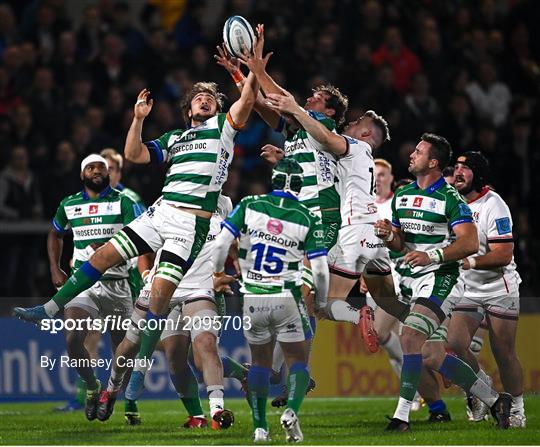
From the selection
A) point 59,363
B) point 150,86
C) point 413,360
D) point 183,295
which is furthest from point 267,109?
point 150,86

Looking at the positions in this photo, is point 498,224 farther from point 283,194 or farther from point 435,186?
point 283,194

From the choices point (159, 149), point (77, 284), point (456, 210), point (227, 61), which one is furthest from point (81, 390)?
point (456, 210)

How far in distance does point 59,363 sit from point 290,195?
5.70 metres

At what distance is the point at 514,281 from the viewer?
1199cm

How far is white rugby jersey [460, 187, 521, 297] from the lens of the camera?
38.5 feet

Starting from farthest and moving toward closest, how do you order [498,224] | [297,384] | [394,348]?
[394,348]
[498,224]
[297,384]

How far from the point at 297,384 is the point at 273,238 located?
115 centimetres

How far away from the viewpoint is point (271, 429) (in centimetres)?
1134

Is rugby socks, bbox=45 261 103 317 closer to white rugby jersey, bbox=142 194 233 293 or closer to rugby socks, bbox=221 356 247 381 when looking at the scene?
white rugby jersey, bbox=142 194 233 293

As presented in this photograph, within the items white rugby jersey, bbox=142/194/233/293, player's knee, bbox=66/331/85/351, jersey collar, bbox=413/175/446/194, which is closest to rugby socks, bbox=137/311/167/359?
white rugby jersey, bbox=142/194/233/293

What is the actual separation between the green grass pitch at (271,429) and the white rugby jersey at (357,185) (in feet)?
6.41

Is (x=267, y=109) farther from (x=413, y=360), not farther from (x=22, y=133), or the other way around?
(x=22, y=133)

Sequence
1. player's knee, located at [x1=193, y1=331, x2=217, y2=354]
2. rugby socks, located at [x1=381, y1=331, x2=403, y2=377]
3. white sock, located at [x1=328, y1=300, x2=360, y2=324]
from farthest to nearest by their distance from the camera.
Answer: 1. rugby socks, located at [x1=381, y1=331, x2=403, y2=377]
2. white sock, located at [x1=328, y1=300, x2=360, y2=324]
3. player's knee, located at [x1=193, y1=331, x2=217, y2=354]

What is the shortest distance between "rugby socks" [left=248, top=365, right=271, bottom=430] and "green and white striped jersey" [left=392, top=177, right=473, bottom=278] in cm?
190
